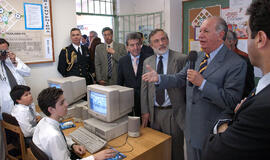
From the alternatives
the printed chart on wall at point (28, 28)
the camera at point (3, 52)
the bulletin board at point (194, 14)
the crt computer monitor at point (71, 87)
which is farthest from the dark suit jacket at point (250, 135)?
the bulletin board at point (194, 14)

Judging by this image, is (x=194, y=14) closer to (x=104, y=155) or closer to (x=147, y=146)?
(x=147, y=146)

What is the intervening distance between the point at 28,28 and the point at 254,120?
3479 mm

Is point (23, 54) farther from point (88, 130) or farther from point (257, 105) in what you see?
point (257, 105)

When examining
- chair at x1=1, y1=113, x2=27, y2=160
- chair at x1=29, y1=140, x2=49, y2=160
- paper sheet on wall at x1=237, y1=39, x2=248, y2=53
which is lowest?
chair at x1=1, y1=113, x2=27, y2=160

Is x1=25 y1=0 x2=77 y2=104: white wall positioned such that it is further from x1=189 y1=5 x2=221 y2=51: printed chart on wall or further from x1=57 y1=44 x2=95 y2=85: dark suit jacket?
x1=189 y1=5 x2=221 y2=51: printed chart on wall

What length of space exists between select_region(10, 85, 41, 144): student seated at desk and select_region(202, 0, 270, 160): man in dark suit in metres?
2.00

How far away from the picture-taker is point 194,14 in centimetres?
438

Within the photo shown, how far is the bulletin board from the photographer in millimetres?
4035

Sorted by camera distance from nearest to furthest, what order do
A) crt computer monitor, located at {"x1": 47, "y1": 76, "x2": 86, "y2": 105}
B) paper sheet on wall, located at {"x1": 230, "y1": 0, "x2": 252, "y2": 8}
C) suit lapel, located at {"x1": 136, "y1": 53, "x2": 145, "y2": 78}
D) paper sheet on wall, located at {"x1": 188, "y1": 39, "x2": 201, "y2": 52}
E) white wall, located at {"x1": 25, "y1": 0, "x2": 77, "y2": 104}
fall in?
crt computer monitor, located at {"x1": 47, "y1": 76, "x2": 86, "y2": 105} → suit lapel, located at {"x1": 136, "y1": 53, "x2": 145, "y2": 78} → white wall, located at {"x1": 25, "y1": 0, "x2": 77, "y2": 104} → paper sheet on wall, located at {"x1": 230, "y1": 0, "x2": 252, "y2": 8} → paper sheet on wall, located at {"x1": 188, "y1": 39, "x2": 201, "y2": 52}

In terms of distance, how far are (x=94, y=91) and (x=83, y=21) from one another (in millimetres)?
3314

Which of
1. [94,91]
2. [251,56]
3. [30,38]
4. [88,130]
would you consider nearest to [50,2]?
[30,38]

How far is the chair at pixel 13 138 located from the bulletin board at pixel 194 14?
3.65m

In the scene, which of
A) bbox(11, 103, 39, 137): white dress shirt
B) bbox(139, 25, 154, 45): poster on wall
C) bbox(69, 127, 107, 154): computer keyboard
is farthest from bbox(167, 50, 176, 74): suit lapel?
bbox(139, 25, 154, 45): poster on wall

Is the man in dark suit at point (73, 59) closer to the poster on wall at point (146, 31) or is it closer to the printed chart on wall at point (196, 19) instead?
the poster on wall at point (146, 31)
